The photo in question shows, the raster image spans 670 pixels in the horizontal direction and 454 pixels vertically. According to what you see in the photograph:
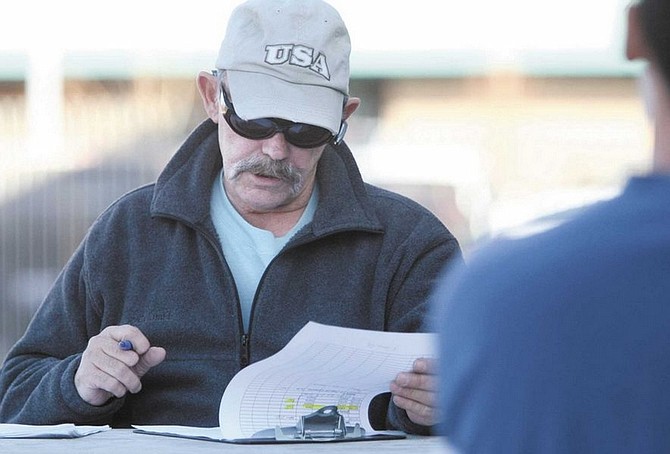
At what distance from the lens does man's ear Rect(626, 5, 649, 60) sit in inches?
39.7

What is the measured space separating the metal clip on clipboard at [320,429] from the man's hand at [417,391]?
0.33 feet

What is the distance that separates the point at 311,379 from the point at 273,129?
2.04 ft

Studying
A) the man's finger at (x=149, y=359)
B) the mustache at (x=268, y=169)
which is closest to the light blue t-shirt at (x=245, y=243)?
the mustache at (x=268, y=169)

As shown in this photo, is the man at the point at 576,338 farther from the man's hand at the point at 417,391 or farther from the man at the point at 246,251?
the man at the point at 246,251

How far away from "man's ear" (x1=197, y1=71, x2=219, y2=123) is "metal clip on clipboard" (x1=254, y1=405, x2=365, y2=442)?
829 mm

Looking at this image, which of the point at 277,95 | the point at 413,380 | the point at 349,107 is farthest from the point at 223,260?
the point at 413,380

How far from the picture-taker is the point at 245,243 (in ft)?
9.05

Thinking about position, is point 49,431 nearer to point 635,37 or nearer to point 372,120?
point 635,37

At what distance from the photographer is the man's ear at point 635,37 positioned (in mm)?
1008

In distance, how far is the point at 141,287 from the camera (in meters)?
2.68

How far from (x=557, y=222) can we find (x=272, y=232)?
1.81 m

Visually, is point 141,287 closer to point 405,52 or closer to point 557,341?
point 557,341

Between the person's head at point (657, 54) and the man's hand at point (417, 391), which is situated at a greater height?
the person's head at point (657, 54)

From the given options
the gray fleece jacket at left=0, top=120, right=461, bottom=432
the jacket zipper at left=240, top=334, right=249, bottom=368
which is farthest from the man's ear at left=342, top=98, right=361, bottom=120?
the jacket zipper at left=240, top=334, right=249, bottom=368
